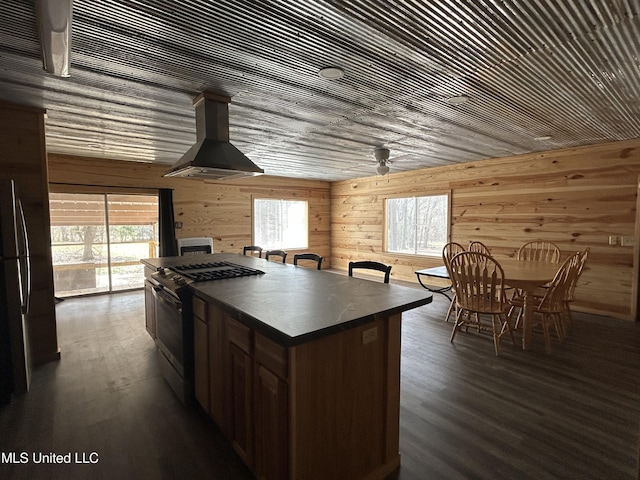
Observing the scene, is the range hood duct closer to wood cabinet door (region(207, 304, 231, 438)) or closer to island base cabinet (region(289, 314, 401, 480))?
wood cabinet door (region(207, 304, 231, 438))

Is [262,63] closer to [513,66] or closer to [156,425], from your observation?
[513,66]

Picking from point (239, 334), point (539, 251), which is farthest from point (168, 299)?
point (539, 251)

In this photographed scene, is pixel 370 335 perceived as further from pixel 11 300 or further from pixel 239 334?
pixel 11 300

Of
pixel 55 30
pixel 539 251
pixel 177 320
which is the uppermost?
pixel 55 30

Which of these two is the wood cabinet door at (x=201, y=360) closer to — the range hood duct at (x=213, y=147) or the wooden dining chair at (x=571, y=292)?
the range hood duct at (x=213, y=147)

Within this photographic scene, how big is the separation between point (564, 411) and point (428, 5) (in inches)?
104

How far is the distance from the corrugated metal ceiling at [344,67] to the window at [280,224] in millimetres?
3652

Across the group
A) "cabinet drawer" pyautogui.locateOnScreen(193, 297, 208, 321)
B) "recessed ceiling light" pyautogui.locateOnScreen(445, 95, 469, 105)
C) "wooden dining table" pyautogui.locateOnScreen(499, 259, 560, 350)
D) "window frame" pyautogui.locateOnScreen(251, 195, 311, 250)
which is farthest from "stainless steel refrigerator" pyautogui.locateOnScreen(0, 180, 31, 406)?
"window frame" pyautogui.locateOnScreen(251, 195, 311, 250)

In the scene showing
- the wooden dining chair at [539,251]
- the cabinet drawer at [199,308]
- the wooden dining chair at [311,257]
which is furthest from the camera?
the wooden dining chair at [539,251]

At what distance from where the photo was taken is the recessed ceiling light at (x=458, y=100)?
105 inches

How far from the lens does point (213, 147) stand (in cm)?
273

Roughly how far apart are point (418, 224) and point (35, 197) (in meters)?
6.01

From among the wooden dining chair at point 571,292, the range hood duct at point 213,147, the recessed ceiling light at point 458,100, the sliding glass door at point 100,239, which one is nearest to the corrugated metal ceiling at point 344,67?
the recessed ceiling light at point 458,100

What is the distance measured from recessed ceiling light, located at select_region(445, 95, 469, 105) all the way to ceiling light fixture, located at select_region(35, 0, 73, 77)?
8.30 feet
